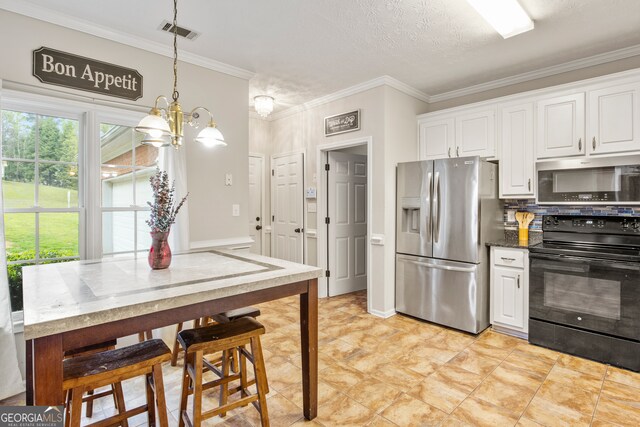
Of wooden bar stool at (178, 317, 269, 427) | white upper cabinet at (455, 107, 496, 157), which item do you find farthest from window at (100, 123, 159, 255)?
white upper cabinet at (455, 107, 496, 157)

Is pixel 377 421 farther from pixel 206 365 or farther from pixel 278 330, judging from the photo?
pixel 278 330

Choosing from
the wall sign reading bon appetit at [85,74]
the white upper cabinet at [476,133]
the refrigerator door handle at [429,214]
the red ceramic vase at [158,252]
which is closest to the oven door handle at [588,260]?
the refrigerator door handle at [429,214]

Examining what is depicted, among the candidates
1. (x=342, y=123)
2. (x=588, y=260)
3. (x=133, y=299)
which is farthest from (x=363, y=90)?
(x=133, y=299)

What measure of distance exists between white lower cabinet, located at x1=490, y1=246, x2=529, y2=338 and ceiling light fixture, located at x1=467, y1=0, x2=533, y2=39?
188 cm

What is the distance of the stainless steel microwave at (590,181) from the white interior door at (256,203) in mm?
3562

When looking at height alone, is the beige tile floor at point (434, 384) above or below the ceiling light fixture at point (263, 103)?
below

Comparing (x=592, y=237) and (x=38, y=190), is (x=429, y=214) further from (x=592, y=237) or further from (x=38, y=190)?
(x=38, y=190)

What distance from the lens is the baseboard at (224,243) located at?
3.19m

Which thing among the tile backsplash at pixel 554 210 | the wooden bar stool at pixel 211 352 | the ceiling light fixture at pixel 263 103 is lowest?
the wooden bar stool at pixel 211 352

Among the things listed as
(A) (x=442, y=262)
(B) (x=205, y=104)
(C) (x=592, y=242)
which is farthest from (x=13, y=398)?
(C) (x=592, y=242)

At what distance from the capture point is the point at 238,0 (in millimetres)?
2299

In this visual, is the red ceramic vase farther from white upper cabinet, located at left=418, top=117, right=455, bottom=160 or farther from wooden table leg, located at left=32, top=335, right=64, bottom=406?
white upper cabinet, located at left=418, top=117, right=455, bottom=160

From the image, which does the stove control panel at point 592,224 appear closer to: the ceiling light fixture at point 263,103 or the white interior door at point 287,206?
the white interior door at point 287,206

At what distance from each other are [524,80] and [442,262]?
216cm
